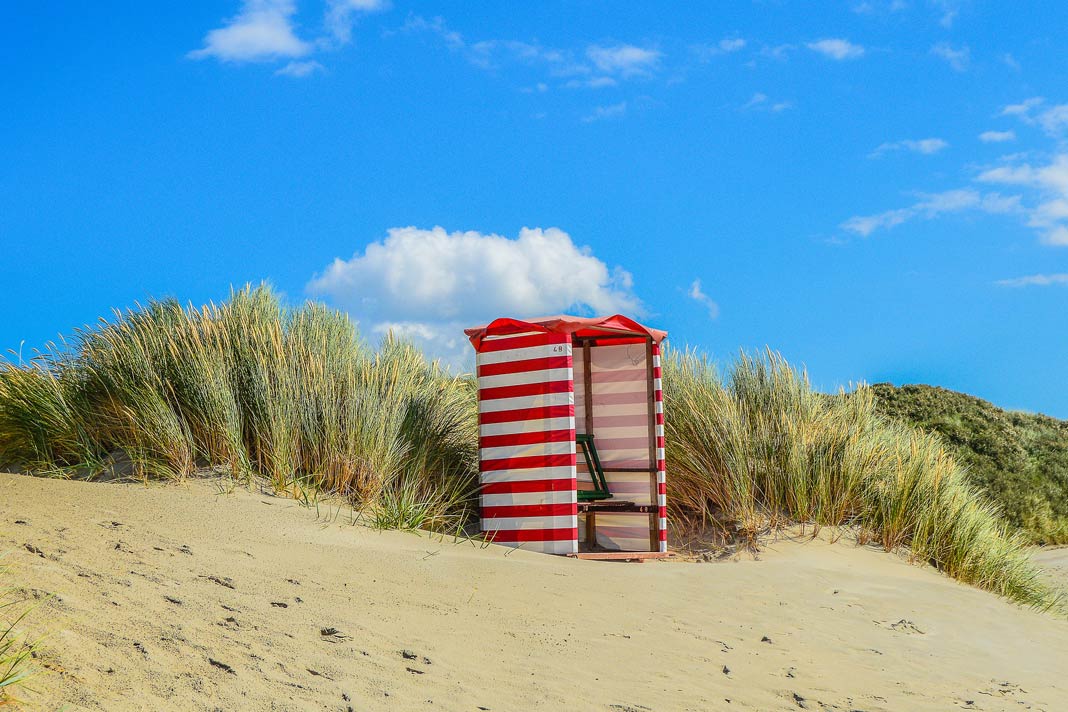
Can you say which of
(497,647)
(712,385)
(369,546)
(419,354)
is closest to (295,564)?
(369,546)

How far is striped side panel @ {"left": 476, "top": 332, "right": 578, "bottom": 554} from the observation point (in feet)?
26.3

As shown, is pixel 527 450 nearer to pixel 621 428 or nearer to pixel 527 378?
pixel 527 378

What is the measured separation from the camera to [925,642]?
6.53 metres

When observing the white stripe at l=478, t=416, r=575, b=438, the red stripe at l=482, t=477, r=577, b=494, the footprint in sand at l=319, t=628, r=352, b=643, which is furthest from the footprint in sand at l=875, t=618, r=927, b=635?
the footprint in sand at l=319, t=628, r=352, b=643

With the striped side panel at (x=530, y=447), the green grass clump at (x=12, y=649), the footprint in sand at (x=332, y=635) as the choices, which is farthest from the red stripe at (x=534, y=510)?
the green grass clump at (x=12, y=649)

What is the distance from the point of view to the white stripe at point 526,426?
8.05 m

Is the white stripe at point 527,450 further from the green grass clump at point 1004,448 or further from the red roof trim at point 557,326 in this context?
the green grass clump at point 1004,448

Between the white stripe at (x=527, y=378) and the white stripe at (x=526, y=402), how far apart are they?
14 centimetres

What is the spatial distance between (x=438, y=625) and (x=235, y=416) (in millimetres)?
3692

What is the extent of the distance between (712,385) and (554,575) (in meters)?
4.36

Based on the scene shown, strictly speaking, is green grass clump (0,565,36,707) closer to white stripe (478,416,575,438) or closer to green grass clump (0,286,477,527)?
green grass clump (0,286,477,527)

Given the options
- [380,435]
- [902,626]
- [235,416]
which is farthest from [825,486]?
[235,416]

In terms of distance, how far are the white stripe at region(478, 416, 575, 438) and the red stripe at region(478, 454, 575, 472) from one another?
0.25 m

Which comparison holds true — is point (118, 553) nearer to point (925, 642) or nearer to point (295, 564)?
point (295, 564)
